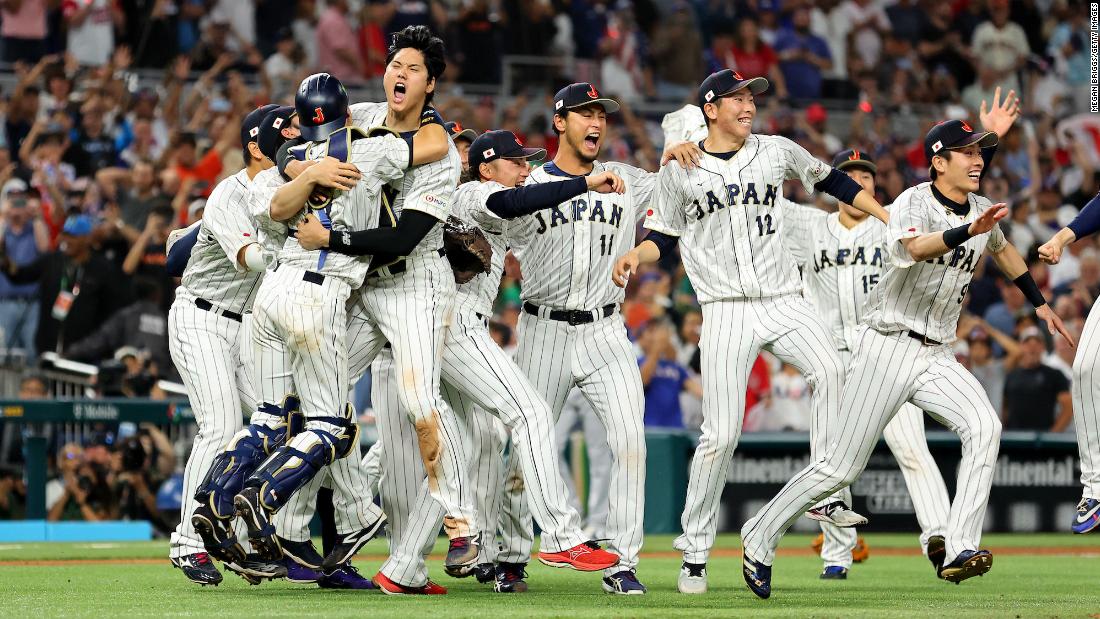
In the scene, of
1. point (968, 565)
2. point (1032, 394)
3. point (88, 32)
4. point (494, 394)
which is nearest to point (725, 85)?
point (494, 394)

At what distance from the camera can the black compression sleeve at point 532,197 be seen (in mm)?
6980

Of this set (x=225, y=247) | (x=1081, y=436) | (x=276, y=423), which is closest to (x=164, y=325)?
(x=225, y=247)

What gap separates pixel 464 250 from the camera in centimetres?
739

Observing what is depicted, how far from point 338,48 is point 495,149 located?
10.7m

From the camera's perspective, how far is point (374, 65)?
720 inches

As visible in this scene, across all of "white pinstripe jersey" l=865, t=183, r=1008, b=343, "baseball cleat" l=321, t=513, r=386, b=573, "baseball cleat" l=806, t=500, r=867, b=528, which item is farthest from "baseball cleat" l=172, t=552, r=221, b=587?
"white pinstripe jersey" l=865, t=183, r=1008, b=343

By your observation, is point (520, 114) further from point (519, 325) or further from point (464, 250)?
point (464, 250)

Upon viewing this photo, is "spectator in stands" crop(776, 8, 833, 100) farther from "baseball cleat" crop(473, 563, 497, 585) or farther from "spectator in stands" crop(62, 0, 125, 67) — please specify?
"baseball cleat" crop(473, 563, 497, 585)

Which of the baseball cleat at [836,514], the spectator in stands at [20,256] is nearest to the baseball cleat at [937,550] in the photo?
the baseball cleat at [836,514]

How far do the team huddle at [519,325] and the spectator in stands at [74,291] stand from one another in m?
5.54

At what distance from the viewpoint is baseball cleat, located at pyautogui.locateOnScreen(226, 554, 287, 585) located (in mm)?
6773

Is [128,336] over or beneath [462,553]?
over

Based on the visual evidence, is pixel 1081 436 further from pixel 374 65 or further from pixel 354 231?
pixel 374 65

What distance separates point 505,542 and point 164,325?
20.8 feet
